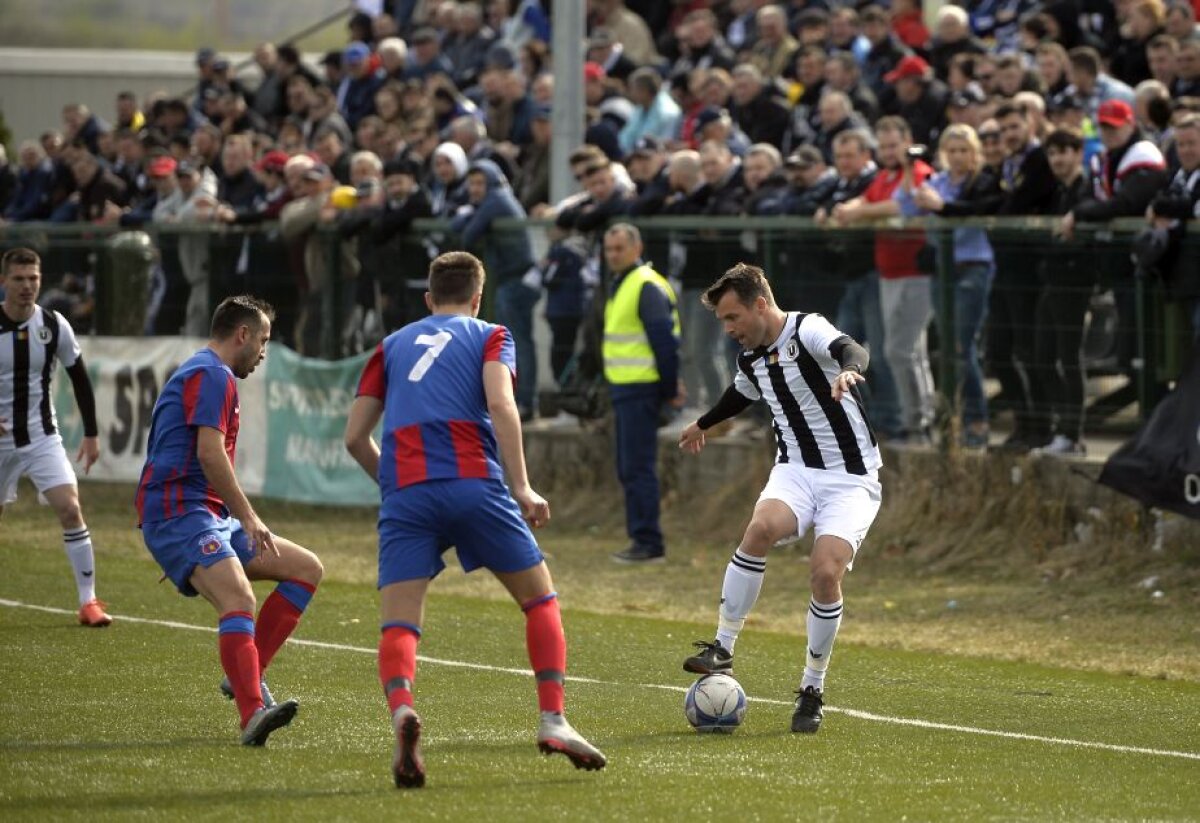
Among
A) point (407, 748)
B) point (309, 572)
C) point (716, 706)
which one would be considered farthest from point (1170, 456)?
point (407, 748)

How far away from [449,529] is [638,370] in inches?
298

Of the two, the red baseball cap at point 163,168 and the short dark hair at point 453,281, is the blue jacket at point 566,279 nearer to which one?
the red baseball cap at point 163,168

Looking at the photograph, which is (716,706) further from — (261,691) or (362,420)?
(362,420)

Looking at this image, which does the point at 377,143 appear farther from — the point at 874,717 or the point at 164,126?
the point at 874,717

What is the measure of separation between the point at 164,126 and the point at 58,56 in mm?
6688

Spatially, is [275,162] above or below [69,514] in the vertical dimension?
above

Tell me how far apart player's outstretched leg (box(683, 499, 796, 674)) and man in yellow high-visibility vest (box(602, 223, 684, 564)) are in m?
5.76

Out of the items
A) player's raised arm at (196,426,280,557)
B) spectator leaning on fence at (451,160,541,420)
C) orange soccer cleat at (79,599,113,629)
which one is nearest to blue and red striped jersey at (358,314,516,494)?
player's raised arm at (196,426,280,557)

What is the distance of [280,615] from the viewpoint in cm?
877

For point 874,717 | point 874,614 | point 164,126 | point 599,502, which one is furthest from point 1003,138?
point 164,126

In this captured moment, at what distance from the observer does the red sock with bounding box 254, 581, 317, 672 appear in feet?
28.8

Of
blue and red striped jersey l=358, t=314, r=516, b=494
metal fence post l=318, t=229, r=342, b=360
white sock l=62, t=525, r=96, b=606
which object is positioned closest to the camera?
blue and red striped jersey l=358, t=314, r=516, b=494

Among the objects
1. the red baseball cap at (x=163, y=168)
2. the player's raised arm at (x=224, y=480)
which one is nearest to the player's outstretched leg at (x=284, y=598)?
the player's raised arm at (x=224, y=480)

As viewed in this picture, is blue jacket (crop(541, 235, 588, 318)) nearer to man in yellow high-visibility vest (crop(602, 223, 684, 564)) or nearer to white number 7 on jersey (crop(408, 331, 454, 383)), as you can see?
man in yellow high-visibility vest (crop(602, 223, 684, 564))
